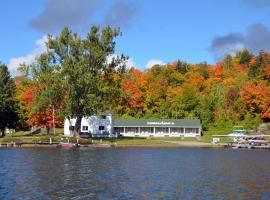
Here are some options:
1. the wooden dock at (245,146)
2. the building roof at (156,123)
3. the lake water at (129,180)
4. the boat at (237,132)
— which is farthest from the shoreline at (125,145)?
the lake water at (129,180)

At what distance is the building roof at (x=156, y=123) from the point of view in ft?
399

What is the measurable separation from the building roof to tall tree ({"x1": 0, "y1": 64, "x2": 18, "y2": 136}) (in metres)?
26.0

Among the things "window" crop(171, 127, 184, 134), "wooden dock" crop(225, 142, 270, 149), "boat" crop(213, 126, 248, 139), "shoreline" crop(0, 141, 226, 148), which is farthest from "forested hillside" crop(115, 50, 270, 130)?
"wooden dock" crop(225, 142, 270, 149)

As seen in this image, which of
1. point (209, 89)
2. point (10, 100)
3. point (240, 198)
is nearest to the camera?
point (240, 198)

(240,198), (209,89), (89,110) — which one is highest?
(209,89)

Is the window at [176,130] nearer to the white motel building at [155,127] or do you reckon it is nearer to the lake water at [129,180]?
the white motel building at [155,127]

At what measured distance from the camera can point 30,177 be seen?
3875 cm

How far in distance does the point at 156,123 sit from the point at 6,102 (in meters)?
38.4

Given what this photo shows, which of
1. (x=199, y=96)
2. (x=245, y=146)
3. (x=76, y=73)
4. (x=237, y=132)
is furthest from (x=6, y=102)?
(x=199, y=96)

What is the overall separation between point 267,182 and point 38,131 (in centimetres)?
10597

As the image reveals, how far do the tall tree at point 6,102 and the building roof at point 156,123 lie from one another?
85.4 feet

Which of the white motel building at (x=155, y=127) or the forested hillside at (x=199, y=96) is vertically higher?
the forested hillside at (x=199, y=96)

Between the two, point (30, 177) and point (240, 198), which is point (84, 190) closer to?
point (30, 177)

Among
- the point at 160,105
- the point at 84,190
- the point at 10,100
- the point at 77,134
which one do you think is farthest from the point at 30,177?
the point at 160,105
